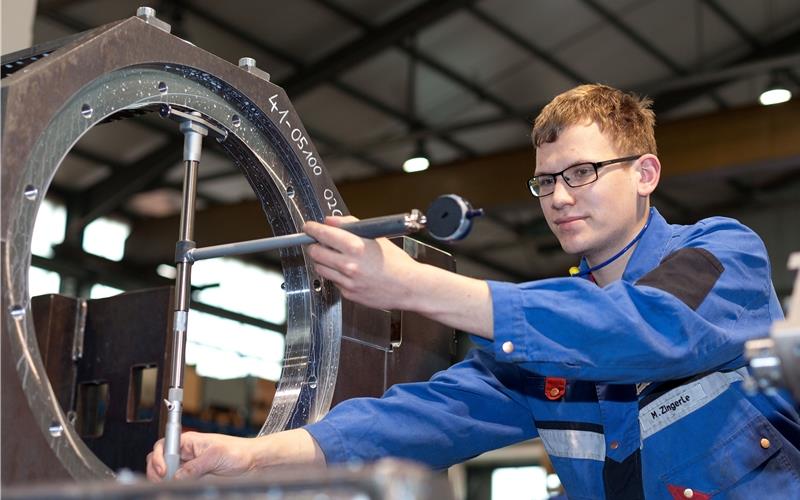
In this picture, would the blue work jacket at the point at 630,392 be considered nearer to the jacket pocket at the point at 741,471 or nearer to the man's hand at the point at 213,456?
the jacket pocket at the point at 741,471

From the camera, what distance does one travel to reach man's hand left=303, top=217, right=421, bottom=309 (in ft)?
3.75

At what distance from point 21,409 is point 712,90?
775cm

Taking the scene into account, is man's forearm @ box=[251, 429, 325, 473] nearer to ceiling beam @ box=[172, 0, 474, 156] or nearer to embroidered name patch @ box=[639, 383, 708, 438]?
embroidered name patch @ box=[639, 383, 708, 438]

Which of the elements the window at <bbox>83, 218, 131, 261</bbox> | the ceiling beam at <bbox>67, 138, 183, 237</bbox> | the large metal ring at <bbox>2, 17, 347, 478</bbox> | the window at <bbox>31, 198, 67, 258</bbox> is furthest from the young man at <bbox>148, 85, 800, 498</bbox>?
the window at <bbox>83, 218, 131, 261</bbox>

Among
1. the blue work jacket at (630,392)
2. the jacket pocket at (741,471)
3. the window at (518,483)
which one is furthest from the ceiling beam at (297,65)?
the jacket pocket at (741,471)

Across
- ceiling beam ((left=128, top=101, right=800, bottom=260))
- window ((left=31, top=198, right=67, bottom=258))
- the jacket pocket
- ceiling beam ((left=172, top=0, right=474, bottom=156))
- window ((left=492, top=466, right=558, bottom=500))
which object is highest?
ceiling beam ((left=172, top=0, right=474, bottom=156))

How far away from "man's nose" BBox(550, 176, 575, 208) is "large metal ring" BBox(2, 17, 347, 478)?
Result: 33 centimetres

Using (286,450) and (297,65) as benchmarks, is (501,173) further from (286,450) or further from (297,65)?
(286,450)

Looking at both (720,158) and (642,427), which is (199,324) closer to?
(720,158)

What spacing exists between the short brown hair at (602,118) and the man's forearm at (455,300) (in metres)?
0.56

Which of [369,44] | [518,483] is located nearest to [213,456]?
[369,44]

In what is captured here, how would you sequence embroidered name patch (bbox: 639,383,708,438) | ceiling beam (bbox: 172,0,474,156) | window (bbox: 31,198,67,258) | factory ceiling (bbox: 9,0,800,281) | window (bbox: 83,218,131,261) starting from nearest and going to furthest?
embroidered name patch (bbox: 639,383,708,438) → factory ceiling (bbox: 9,0,800,281) → ceiling beam (bbox: 172,0,474,156) → window (bbox: 31,198,67,258) → window (bbox: 83,218,131,261)

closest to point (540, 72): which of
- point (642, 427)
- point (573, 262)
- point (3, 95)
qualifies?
point (573, 262)

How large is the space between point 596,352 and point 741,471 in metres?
0.41
